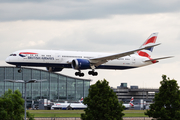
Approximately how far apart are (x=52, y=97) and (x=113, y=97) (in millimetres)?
90980

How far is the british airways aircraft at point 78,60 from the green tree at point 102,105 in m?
17.7

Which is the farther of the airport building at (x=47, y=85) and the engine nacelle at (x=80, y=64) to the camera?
the airport building at (x=47, y=85)

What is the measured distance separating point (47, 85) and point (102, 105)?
3593 inches

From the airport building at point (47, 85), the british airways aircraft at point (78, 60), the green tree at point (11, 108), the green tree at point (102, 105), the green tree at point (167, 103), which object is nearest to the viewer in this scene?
the green tree at point (167, 103)

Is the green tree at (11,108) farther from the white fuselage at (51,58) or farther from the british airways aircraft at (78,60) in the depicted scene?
the british airways aircraft at (78,60)

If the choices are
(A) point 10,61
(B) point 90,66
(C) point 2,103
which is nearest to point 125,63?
(B) point 90,66

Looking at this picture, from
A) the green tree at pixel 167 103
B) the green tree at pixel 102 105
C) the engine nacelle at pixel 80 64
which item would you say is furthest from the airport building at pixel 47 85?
the green tree at pixel 167 103

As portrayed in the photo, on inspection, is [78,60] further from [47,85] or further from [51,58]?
[47,85]

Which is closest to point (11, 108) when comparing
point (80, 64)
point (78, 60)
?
point (80, 64)

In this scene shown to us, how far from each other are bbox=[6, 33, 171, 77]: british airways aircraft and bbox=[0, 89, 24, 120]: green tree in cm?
1344

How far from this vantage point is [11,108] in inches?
2388

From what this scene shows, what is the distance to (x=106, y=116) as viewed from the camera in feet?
184

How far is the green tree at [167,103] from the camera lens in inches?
2190

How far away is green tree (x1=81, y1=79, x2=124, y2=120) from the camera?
187ft
